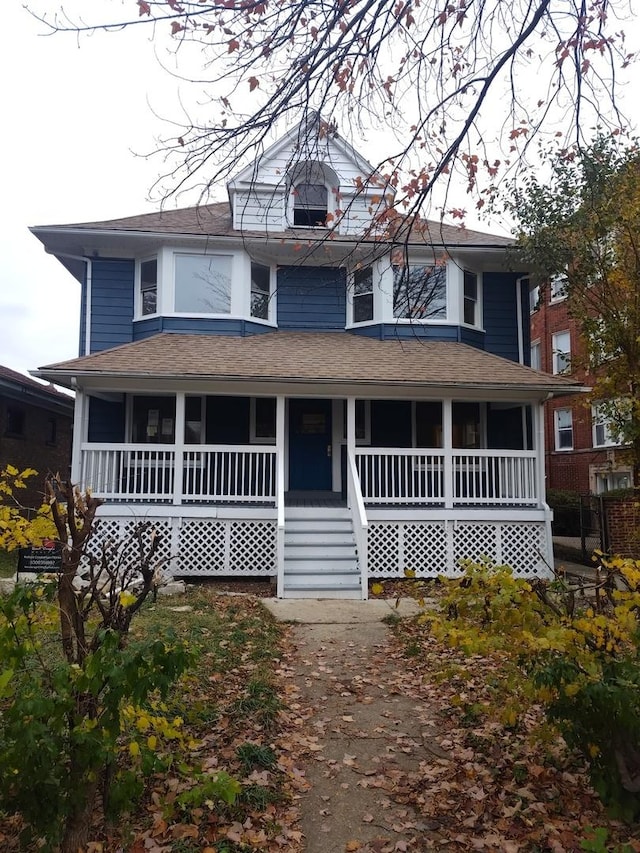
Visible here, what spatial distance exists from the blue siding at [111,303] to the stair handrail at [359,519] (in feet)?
19.4

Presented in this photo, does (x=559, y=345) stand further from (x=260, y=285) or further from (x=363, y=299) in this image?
(x=260, y=285)

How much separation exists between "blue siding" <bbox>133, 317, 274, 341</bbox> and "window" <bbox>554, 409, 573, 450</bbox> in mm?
16037

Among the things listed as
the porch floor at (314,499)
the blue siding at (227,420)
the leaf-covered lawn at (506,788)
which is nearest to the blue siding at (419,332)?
the blue siding at (227,420)

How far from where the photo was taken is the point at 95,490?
10.9m

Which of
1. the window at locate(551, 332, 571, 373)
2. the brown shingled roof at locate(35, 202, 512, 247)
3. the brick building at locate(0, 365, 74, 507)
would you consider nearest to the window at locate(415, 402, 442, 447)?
the brown shingled roof at locate(35, 202, 512, 247)

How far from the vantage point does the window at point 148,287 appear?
43.2ft

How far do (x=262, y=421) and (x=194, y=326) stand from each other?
2461mm

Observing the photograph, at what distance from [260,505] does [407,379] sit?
136 inches

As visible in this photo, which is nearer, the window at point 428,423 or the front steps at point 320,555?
the front steps at point 320,555

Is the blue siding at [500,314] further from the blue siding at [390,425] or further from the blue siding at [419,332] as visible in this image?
the blue siding at [390,425]

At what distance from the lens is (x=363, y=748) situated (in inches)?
176

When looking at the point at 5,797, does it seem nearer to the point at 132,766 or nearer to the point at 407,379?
the point at 132,766

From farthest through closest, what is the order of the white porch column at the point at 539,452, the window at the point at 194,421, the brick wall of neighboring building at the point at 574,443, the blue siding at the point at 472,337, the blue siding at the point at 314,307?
the brick wall of neighboring building at the point at 574,443, the blue siding at the point at 314,307, the blue siding at the point at 472,337, the window at the point at 194,421, the white porch column at the point at 539,452

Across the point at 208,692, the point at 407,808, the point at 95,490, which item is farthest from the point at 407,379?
the point at 407,808
